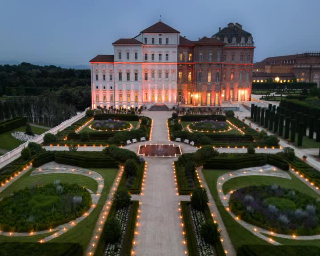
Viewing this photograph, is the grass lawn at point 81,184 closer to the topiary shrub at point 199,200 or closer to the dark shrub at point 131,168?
the dark shrub at point 131,168

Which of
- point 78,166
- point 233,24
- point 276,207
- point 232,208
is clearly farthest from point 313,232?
point 233,24

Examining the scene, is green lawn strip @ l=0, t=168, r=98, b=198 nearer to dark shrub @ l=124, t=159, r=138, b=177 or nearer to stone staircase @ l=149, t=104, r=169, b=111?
dark shrub @ l=124, t=159, r=138, b=177

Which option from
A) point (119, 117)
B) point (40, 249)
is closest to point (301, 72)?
point (119, 117)

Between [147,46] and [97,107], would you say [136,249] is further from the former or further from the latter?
[147,46]

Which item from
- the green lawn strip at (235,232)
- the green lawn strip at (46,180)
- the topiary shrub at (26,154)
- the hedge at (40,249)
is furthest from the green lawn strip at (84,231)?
the topiary shrub at (26,154)

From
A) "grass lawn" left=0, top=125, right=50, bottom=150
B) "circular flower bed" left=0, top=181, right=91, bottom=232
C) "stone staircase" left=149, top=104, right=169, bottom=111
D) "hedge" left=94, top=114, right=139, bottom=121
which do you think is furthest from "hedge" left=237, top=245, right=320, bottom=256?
"stone staircase" left=149, top=104, right=169, bottom=111

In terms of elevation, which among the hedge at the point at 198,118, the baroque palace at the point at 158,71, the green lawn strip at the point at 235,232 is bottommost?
the green lawn strip at the point at 235,232
